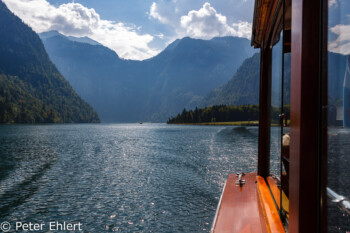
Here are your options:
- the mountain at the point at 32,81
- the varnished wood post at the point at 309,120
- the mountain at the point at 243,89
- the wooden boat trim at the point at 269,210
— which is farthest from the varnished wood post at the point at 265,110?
the mountain at the point at 243,89

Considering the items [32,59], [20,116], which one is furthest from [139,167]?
[32,59]

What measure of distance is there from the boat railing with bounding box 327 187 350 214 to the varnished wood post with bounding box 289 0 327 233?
0.05 meters

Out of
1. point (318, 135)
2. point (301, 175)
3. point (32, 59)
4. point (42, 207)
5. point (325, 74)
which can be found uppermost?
point (32, 59)

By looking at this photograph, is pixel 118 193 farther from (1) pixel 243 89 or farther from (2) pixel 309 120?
(1) pixel 243 89

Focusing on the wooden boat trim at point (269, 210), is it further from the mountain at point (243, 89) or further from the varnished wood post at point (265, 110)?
the mountain at point (243, 89)

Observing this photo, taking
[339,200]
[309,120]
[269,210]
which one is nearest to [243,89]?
[269,210]

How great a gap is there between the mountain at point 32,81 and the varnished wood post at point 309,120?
102m

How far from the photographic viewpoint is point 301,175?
1.18 meters

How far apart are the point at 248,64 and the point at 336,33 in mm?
177185

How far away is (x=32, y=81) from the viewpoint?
434 ft

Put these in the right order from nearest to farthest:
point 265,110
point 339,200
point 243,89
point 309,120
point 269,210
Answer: point 339,200 < point 309,120 < point 269,210 < point 265,110 < point 243,89

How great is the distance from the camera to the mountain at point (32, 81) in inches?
3894

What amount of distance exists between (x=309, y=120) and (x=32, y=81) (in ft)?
493

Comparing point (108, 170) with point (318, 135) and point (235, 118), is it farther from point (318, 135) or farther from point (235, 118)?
point (235, 118)
